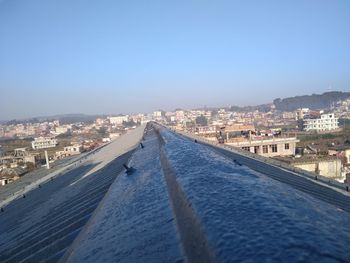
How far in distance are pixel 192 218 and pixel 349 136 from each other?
56226 mm

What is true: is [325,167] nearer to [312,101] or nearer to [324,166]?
[324,166]

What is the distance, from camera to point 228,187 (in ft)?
10.1

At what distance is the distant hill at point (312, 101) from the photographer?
17212 cm

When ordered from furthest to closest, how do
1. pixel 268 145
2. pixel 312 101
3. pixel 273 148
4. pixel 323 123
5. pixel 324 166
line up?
pixel 312 101 < pixel 323 123 < pixel 273 148 < pixel 268 145 < pixel 324 166

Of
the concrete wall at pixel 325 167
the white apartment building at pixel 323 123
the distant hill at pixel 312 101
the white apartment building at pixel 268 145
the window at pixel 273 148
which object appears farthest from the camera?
the distant hill at pixel 312 101

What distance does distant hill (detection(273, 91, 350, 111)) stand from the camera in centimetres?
17212

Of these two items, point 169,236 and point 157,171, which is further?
point 157,171

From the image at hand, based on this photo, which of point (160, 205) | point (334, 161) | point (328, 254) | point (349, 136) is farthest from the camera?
point (349, 136)

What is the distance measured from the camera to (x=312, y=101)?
177500 millimetres

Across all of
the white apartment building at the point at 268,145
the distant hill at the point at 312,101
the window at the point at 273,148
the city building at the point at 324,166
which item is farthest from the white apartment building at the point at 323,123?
the distant hill at the point at 312,101

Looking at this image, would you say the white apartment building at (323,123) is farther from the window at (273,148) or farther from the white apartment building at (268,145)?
the window at (273,148)

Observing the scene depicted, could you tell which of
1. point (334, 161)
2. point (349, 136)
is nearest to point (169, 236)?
point (334, 161)

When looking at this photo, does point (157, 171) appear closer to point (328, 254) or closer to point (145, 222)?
point (145, 222)

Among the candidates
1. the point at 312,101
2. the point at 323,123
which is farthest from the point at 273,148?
the point at 312,101
